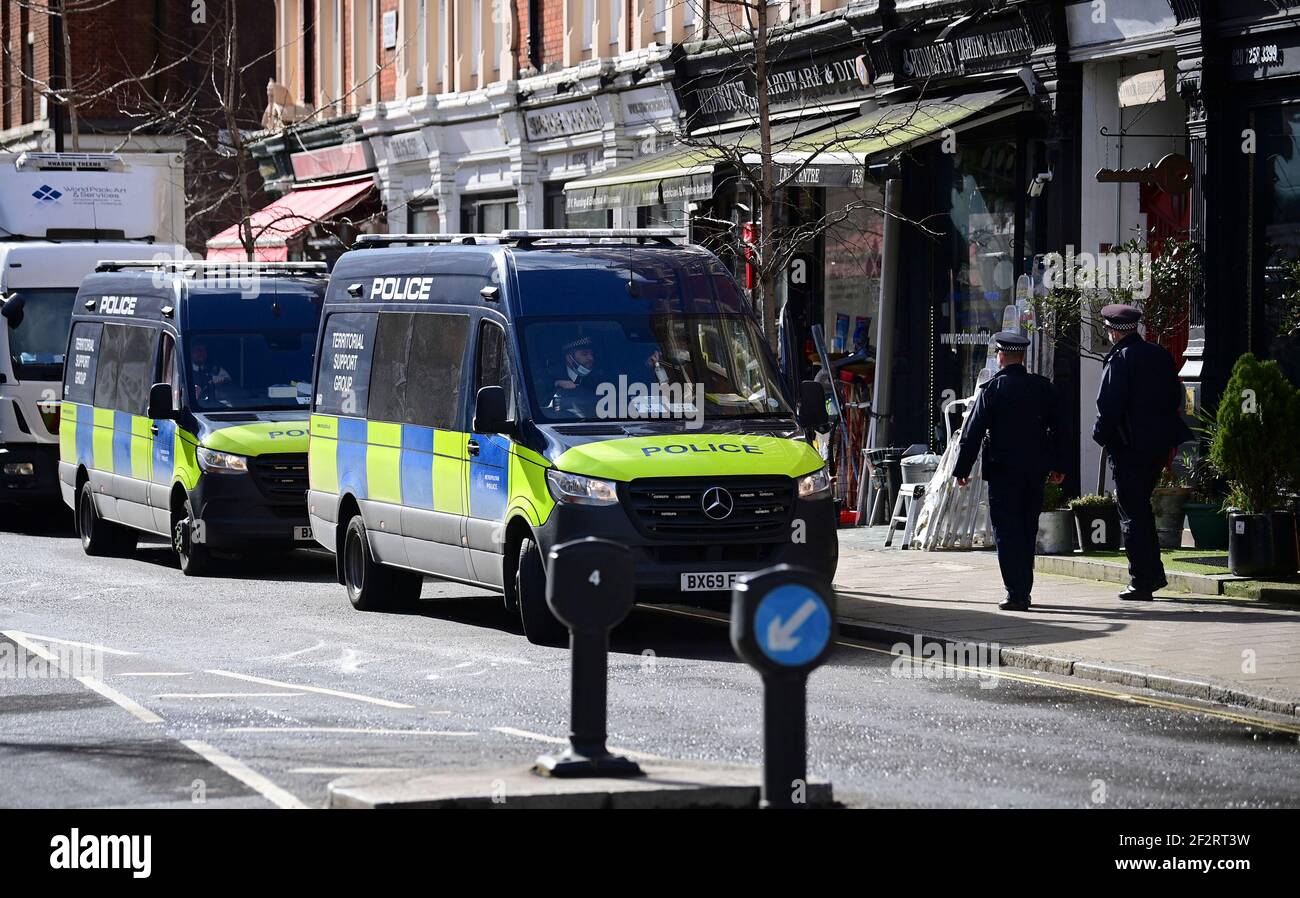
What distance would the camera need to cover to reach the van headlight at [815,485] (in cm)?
1360

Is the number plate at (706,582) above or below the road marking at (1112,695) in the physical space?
above

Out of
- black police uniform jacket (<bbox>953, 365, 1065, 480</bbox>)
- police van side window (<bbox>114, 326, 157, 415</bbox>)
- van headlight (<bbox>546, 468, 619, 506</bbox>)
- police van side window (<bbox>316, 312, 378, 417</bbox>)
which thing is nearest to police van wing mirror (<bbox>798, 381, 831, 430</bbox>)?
black police uniform jacket (<bbox>953, 365, 1065, 480</bbox>)

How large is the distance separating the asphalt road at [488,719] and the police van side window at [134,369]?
4567mm

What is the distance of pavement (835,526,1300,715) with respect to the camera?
1162 centimetres

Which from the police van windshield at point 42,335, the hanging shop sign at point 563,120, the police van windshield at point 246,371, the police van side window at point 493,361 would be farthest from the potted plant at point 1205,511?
the hanging shop sign at point 563,120

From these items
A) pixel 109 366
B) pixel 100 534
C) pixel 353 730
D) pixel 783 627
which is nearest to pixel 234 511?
pixel 100 534

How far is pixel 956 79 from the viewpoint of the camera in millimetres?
21562

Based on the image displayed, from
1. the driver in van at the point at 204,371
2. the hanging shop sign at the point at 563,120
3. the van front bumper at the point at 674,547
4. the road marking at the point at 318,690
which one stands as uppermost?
the hanging shop sign at the point at 563,120

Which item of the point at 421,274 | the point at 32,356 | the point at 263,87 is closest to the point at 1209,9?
the point at 421,274

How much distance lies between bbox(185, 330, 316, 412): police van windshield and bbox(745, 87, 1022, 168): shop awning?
16.0ft

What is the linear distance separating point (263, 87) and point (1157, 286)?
33.7 metres

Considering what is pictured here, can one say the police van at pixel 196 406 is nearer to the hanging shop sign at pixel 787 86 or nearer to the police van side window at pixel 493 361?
the police van side window at pixel 493 361

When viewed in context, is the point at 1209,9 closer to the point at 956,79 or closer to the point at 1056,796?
the point at 956,79

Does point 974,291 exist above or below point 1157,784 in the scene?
above
